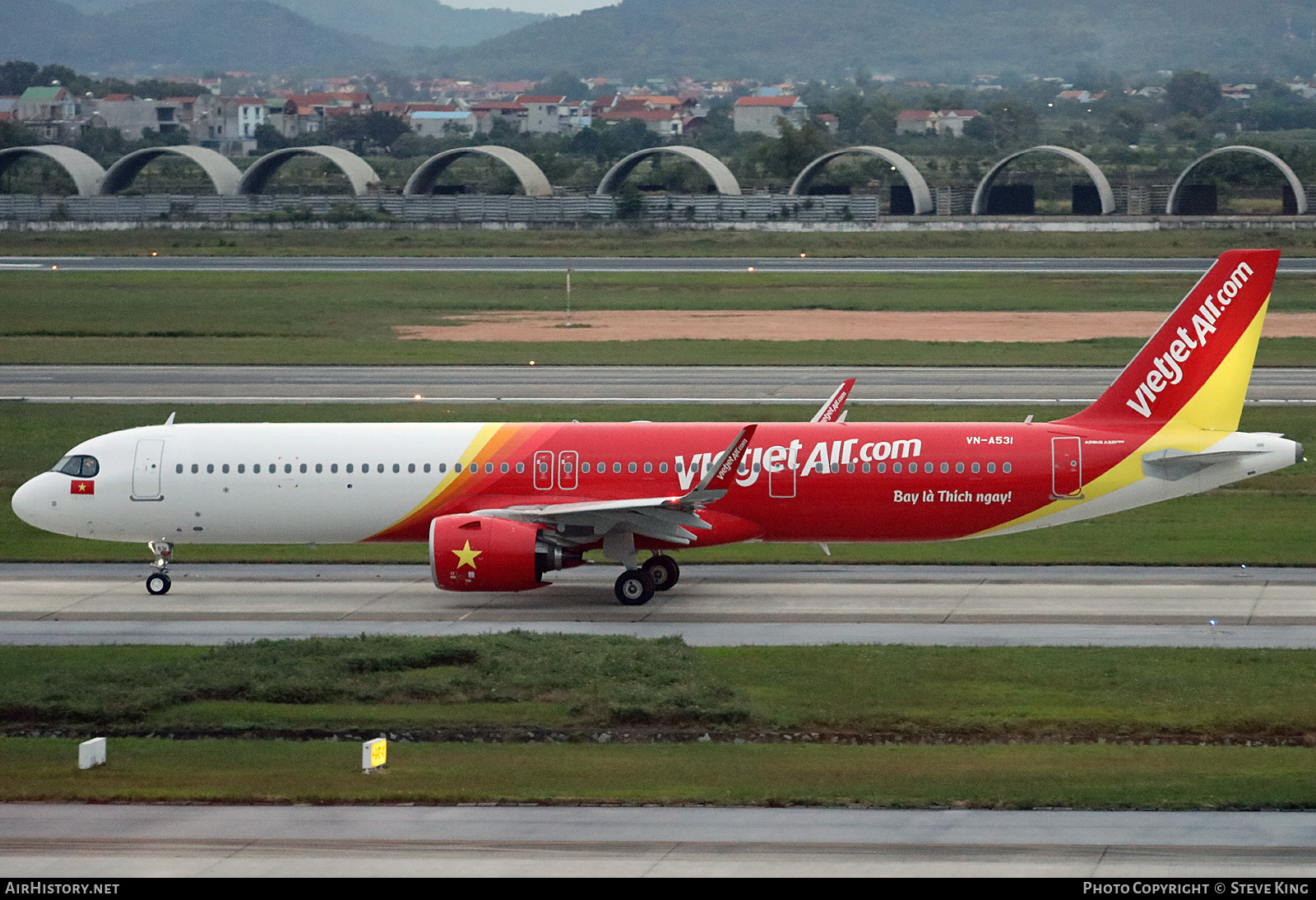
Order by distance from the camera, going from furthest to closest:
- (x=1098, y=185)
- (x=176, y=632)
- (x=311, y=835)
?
(x=1098, y=185) → (x=176, y=632) → (x=311, y=835)

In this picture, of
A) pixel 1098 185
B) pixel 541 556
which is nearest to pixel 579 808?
pixel 541 556

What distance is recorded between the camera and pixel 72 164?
458ft

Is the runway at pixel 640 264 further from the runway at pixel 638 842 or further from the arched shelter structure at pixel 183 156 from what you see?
the runway at pixel 638 842

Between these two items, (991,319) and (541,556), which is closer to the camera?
(541,556)

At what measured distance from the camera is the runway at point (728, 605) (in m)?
32.4

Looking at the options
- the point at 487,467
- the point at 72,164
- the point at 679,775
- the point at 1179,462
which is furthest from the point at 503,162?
the point at 679,775

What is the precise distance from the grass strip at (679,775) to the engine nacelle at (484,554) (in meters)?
9.08

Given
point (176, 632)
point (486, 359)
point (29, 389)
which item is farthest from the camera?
point (486, 359)

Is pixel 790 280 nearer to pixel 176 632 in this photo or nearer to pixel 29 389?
pixel 29 389

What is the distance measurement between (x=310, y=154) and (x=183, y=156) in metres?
12.2

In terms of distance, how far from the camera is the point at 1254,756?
949 inches

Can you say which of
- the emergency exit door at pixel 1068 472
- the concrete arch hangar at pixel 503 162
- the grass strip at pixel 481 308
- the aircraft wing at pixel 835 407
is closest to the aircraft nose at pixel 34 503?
the aircraft wing at pixel 835 407

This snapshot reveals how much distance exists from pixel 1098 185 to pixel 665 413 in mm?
95658

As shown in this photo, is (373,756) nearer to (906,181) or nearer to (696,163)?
(696,163)
